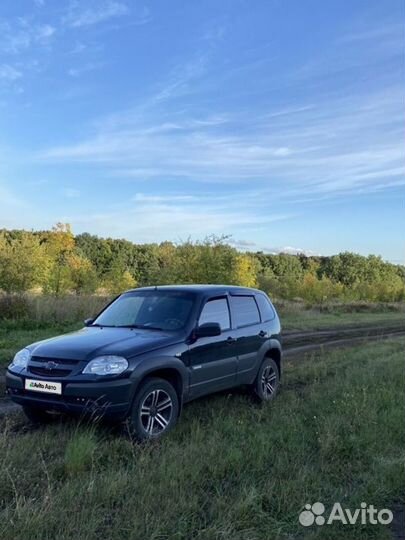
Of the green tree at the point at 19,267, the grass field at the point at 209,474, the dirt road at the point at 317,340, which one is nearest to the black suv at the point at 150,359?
the grass field at the point at 209,474

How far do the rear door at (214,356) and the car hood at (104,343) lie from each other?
0.44m

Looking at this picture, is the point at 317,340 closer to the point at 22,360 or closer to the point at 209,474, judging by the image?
the point at 22,360

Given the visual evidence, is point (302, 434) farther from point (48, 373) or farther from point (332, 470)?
point (48, 373)

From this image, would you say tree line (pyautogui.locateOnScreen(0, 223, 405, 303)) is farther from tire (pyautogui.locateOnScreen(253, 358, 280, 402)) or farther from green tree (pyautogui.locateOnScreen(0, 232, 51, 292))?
tire (pyautogui.locateOnScreen(253, 358, 280, 402))

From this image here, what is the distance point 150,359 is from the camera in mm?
5512

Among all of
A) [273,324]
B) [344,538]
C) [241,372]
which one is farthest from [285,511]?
[273,324]

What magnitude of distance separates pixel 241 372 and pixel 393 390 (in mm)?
2587

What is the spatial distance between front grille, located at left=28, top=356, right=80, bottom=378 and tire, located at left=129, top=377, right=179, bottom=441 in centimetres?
76

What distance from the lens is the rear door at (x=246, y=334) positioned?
7.20m

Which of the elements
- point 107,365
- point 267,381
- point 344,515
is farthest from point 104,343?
point 267,381

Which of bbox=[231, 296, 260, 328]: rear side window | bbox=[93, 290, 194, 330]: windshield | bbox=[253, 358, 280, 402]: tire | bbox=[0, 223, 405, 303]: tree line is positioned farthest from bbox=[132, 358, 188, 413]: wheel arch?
bbox=[0, 223, 405, 303]: tree line

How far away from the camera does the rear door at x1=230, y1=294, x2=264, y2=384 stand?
23.6 feet

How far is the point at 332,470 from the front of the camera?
473cm

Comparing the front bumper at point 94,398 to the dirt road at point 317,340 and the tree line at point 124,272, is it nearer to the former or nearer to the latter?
the dirt road at point 317,340
